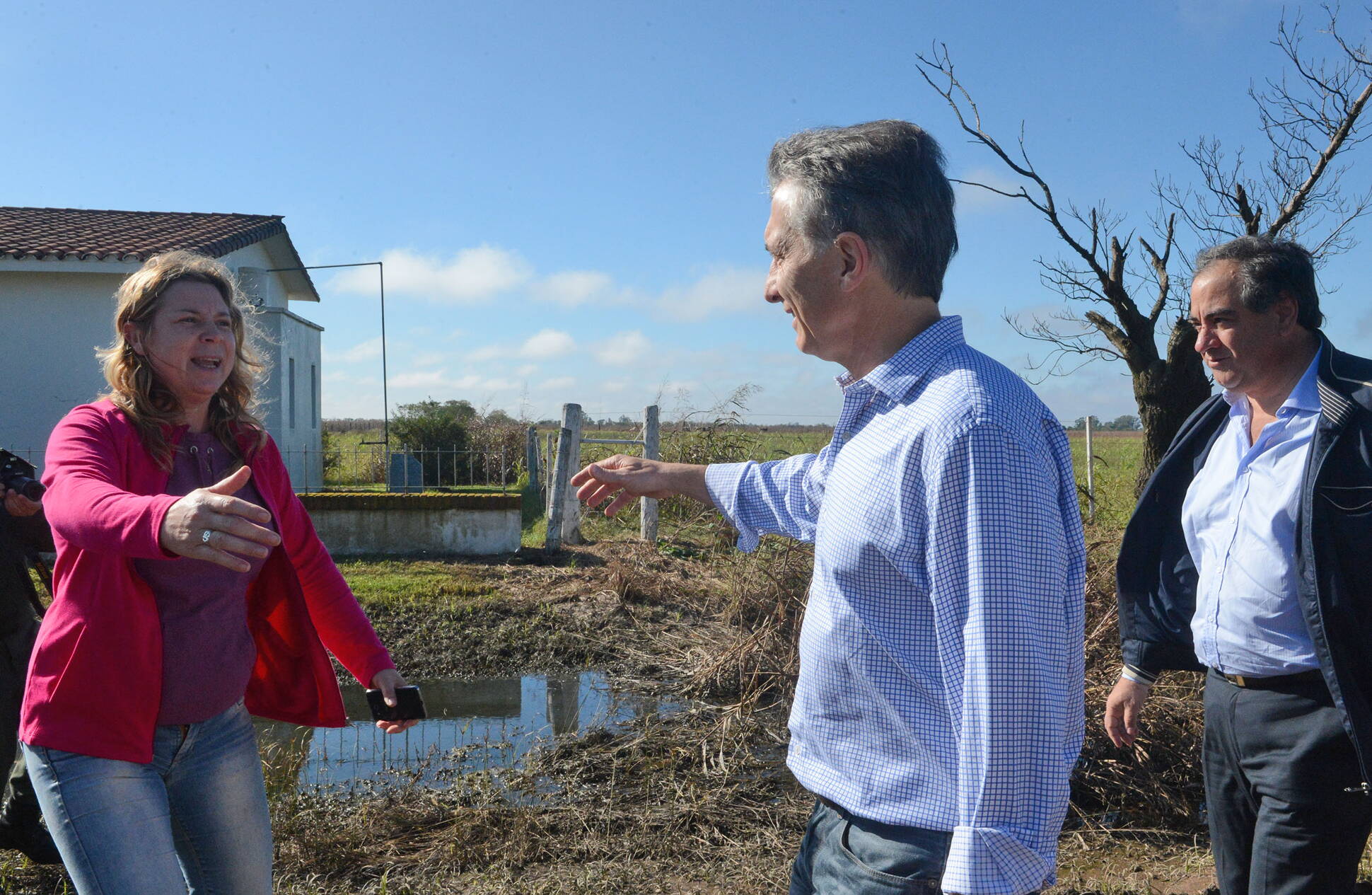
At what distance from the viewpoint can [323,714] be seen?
258cm

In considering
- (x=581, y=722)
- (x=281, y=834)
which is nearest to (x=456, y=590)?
(x=581, y=722)

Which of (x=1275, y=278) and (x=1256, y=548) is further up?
(x=1275, y=278)

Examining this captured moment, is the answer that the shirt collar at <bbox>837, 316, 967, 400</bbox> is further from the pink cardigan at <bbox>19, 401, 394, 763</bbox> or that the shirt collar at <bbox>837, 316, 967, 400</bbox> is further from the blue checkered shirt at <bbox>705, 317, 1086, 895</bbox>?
the pink cardigan at <bbox>19, 401, 394, 763</bbox>

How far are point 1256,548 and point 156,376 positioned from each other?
2810mm

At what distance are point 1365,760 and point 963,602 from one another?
1544 mm

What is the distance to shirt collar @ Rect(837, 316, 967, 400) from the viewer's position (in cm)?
162

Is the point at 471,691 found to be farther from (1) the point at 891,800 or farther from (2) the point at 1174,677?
(1) the point at 891,800

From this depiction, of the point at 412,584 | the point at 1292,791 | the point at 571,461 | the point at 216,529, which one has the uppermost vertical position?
the point at 571,461

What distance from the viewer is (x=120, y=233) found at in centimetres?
1522

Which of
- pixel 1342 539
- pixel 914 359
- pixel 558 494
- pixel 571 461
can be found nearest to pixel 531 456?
pixel 571 461

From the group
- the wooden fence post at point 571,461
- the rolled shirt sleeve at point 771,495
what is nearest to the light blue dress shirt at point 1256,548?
the rolled shirt sleeve at point 771,495

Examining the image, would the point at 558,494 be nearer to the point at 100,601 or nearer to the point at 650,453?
the point at 650,453

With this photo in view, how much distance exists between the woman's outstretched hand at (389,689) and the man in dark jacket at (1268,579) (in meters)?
2.12

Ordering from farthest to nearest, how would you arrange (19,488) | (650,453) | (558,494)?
(650,453) → (558,494) → (19,488)
